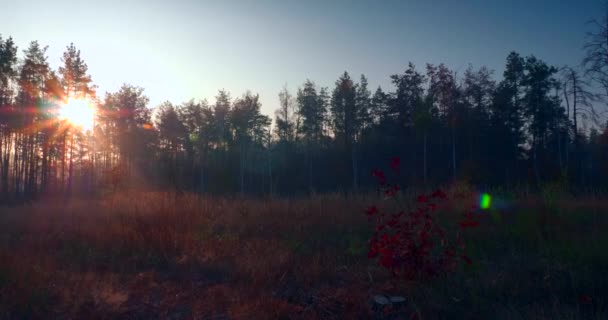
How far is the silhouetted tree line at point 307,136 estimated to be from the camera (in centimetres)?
2773

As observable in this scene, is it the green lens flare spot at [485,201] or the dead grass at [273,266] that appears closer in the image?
the dead grass at [273,266]

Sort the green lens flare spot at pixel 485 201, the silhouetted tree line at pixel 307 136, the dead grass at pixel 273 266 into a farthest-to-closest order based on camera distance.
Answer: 1. the silhouetted tree line at pixel 307 136
2. the green lens flare spot at pixel 485 201
3. the dead grass at pixel 273 266

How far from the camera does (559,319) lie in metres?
3.77

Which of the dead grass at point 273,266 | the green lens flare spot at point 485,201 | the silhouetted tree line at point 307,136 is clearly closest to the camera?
the dead grass at point 273,266

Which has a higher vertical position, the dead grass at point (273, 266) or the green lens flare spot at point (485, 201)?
the green lens flare spot at point (485, 201)

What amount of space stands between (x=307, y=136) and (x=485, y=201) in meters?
31.5

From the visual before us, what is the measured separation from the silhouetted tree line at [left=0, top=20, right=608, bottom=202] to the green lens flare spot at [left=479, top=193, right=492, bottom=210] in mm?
12328

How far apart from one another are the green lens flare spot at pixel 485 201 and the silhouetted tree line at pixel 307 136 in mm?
12328

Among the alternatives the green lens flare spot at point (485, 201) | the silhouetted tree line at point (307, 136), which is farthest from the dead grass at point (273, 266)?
the silhouetted tree line at point (307, 136)

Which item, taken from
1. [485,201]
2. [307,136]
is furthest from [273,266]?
[307,136]

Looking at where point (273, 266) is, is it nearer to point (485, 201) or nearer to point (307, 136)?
point (485, 201)

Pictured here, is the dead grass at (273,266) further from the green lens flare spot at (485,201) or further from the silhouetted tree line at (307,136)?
the silhouetted tree line at (307,136)

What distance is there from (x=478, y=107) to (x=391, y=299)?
3285 cm

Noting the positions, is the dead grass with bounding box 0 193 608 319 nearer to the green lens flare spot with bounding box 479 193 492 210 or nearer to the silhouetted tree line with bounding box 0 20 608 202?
the green lens flare spot with bounding box 479 193 492 210
